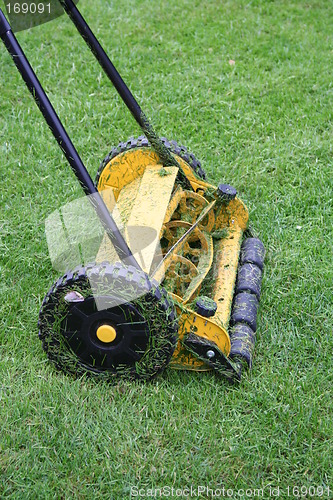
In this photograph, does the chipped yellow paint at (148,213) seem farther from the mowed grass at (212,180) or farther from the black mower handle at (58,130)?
the mowed grass at (212,180)

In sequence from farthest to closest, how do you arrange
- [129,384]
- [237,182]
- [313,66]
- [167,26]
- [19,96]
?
[167,26]
[313,66]
[19,96]
[237,182]
[129,384]

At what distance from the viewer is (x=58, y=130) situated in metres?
2.27

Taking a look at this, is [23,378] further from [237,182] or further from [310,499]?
[237,182]

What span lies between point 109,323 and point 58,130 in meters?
0.70

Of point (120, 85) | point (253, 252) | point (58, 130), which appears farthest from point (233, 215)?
point (58, 130)

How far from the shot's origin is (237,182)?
12.1 feet

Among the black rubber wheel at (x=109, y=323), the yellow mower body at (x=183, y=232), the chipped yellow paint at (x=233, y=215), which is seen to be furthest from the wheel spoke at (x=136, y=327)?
the chipped yellow paint at (x=233, y=215)

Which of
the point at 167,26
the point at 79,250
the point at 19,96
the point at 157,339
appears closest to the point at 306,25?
the point at 167,26

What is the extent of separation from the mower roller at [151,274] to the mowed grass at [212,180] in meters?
0.14

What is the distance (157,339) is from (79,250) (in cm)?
104

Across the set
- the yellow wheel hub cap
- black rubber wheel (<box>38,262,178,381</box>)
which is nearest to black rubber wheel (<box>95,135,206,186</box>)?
black rubber wheel (<box>38,262,178,381</box>)

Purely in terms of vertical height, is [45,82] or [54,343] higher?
[45,82]

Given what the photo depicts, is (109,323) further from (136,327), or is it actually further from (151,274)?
(151,274)

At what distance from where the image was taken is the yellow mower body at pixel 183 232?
2479 millimetres
